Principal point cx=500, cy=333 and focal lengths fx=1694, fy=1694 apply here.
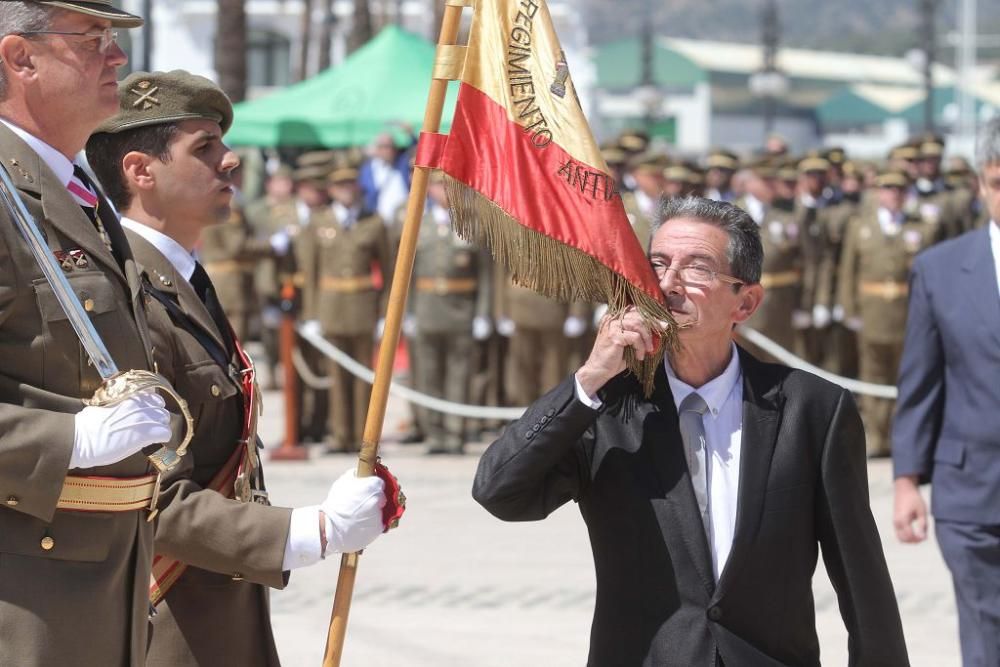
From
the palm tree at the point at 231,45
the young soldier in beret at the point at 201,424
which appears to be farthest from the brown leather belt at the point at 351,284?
the palm tree at the point at 231,45

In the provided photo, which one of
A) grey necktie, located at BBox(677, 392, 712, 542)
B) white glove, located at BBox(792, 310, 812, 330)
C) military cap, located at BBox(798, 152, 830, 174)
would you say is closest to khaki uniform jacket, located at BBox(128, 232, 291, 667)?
grey necktie, located at BBox(677, 392, 712, 542)

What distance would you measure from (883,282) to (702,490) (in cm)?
997

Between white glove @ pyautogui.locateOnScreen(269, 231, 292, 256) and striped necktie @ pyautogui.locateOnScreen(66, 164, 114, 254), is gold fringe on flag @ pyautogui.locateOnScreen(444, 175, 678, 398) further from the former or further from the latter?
white glove @ pyautogui.locateOnScreen(269, 231, 292, 256)

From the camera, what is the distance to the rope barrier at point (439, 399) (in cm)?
1209

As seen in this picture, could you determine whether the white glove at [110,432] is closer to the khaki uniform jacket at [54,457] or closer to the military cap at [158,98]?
the khaki uniform jacket at [54,457]

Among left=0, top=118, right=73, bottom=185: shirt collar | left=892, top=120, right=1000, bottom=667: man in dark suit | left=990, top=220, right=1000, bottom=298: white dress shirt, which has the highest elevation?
left=0, top=118, right=73, bottom=185: shirt collar

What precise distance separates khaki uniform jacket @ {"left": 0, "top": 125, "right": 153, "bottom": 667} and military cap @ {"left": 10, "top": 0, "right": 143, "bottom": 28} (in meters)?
0.26

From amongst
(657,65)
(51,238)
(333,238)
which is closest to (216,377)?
(51,238)

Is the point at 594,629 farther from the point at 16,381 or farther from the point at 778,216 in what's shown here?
the point at 778,216

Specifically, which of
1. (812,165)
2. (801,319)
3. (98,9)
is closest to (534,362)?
(801,319)

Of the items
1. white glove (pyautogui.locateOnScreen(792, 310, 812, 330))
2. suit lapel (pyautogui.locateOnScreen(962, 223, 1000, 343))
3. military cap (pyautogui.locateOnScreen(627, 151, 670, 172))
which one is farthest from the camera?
white glove (pyautogui.locateOnScreen(792, 310, 812, 330))

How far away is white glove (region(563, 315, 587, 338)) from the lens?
13.1 metres

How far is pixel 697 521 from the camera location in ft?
11.7

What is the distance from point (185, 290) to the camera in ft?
12.6
